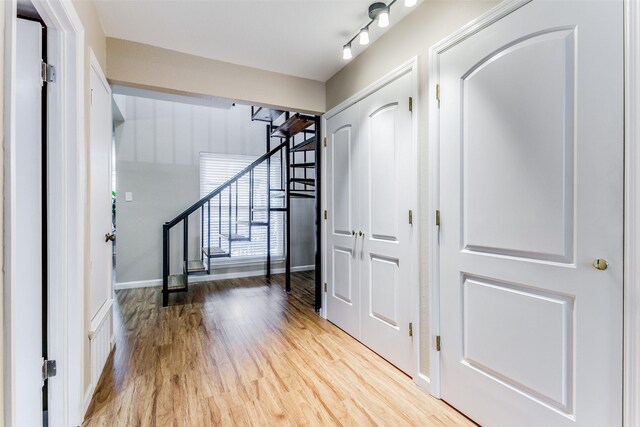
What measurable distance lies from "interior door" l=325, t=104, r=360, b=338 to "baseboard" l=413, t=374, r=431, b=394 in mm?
710

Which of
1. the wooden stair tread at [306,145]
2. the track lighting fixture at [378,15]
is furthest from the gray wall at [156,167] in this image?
the track lighting fixture at [378,15]

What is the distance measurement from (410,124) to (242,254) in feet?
12.0

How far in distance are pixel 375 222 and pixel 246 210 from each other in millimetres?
3047

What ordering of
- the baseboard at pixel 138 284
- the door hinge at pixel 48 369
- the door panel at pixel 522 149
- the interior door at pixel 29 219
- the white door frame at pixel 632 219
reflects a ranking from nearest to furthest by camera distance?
the white door frame at pixel 632 219 → the door panel at pixel 522 149 → the interior door at pixel 29 219 → the door hinge at pixel 48 369 → the baseboard at pixel 138 284

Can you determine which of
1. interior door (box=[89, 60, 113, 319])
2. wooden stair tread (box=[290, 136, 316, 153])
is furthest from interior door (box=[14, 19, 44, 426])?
wooden stair tread (box=[290, 136, 316, 153])

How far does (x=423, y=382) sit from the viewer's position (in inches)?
70.9

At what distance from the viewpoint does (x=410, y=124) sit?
1925mm

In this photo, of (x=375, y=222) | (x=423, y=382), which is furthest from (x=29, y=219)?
(x=423, y=382)

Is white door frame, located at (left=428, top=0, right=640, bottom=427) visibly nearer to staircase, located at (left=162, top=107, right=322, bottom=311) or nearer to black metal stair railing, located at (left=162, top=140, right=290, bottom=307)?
staircase, located at (left=162, top=107, right=322, bottom=311)

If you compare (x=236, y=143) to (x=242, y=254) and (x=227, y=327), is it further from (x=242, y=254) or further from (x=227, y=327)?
(x=227, y=327)

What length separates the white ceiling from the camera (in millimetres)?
1867

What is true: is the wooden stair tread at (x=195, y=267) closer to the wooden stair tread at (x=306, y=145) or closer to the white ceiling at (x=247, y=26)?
the wooden stair tread at (x=306, y=145)

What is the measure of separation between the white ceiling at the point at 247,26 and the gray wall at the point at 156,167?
2.19m

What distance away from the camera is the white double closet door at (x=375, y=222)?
197 cm
